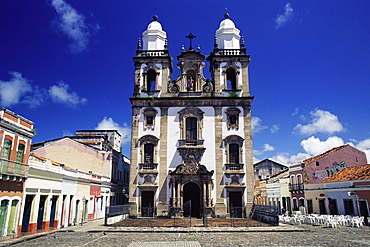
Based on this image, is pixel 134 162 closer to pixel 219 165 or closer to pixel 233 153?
pixel 219 165

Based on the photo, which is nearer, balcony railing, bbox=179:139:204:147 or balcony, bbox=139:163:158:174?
balcony, bbox=139:163:158:174

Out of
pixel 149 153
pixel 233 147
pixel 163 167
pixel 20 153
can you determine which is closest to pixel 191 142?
pixel 163 167

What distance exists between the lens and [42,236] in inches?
663

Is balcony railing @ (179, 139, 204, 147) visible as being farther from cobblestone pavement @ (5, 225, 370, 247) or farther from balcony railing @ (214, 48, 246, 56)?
cobblestone pavement @ (5, 225, 370, 247)

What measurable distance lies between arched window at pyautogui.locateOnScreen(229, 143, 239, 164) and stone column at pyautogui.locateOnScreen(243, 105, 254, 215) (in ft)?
2.67

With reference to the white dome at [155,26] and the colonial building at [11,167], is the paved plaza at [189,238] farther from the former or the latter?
the white dome at [155,26]

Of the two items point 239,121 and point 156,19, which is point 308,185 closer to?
point 239,121

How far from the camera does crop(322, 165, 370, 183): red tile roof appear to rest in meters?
24.0

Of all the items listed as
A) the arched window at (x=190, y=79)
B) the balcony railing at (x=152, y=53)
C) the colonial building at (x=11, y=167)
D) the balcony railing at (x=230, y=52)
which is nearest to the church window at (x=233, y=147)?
the arched window at (x=190, y=79)

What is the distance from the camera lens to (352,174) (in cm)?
2573

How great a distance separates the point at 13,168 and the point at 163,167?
43.1 feet

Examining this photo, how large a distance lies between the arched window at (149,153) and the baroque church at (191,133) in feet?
0.09

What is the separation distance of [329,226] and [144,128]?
17.2m

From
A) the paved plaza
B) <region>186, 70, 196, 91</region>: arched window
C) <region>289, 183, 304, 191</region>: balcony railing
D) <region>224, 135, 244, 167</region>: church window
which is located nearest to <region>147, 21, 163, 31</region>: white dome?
<region>186, 70, 196, 91</region>: arched window
